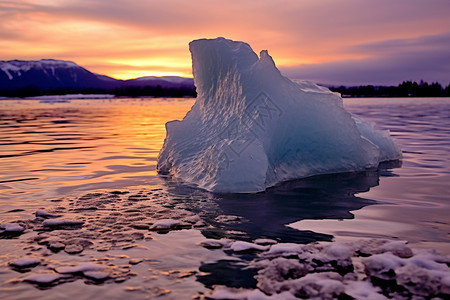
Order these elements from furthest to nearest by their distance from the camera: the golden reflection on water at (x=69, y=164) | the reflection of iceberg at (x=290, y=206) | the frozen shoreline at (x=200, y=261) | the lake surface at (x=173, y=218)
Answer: the golden reflection on water at (x=69, y=164) < the reflection of iceberg at (x=290, y=206) < the lake surface at (x=173, y=218) < the frozen shoreline at (x=200, y=261)

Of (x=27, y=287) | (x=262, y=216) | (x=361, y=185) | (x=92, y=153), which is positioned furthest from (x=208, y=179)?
(x=92, y=153)

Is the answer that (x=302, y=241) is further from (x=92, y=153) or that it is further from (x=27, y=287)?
(x=92, y=153)

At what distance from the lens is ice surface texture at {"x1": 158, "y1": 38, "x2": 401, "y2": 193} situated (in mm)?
6297

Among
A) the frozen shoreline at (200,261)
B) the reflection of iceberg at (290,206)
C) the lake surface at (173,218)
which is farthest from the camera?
the reflection of iceberg at (290,206)

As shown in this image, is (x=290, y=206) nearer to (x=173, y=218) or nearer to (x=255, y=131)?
(x=173, y=218)

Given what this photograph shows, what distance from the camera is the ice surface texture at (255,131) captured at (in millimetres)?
6297

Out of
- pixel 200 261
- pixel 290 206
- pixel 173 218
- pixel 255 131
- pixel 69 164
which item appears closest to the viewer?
pixel 200 261

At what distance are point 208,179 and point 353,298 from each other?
12.4 feet

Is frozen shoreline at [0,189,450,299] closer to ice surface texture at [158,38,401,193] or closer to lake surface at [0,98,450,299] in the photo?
lake surface at [0,98,450,299]

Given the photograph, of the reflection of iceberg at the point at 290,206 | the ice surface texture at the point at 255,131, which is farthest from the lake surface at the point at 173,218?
the ice surface texture at the point at 255,131

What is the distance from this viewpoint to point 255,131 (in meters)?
6.66

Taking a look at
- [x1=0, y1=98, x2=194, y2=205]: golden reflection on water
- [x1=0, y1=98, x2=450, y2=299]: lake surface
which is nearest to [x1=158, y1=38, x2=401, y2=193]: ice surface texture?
[x1=0, y1=98, x2=450, y2=299]: lake surface

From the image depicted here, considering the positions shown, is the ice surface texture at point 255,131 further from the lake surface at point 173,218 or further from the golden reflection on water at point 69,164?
the golden reflection on water at point 69,164

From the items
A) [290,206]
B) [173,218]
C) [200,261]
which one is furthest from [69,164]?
[200,261]
